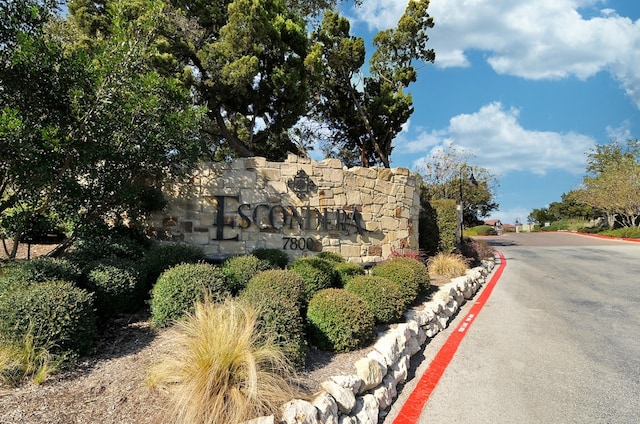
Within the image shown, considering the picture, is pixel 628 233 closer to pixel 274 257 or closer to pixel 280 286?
pixel 274 257

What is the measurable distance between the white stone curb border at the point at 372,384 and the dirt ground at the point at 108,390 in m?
0.25

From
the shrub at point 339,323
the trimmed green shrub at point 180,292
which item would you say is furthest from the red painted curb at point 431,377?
the trimmed green shrub at point 180,292

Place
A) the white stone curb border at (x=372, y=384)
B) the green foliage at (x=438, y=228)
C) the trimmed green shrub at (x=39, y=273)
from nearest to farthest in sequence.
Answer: the white stone curb border at (x=372, y=384) < the trimmed green shrub at (x=39, y=273) < the green foliage at (x=438, y=228)

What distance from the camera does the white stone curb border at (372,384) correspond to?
10.1ft

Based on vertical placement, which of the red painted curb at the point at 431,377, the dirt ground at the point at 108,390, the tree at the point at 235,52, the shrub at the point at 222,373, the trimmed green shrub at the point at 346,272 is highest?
the tree at the point at 235,52

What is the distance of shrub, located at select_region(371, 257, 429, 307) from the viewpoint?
677cm

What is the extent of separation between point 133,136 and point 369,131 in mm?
14368

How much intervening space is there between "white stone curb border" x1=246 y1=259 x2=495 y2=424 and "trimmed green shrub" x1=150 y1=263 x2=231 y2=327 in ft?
6.34

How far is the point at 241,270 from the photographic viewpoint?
20.2ft

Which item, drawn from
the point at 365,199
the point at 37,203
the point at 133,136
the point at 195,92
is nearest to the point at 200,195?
the point at 133,136

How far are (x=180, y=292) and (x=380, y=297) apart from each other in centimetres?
279

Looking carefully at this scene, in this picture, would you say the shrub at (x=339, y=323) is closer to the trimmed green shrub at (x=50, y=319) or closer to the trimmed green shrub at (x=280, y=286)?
the trimmed green shrub at (x=280, y=286)

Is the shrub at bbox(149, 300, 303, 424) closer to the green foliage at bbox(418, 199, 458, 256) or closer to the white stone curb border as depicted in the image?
the white stone curb border

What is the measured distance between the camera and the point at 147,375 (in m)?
3.50
